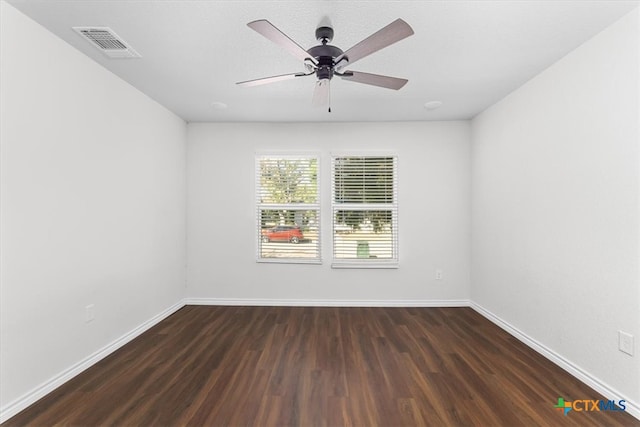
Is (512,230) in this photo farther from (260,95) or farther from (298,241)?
(260,95)

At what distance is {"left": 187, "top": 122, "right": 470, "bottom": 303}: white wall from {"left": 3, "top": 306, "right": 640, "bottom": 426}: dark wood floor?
777 mm

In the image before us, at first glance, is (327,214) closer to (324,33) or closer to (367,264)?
(367,264)

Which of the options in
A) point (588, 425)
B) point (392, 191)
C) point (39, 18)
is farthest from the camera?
point (392, 191)

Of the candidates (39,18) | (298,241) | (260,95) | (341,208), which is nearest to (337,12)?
(260,95)

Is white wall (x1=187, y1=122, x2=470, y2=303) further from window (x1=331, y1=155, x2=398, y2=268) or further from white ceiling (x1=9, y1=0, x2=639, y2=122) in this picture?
white ceiling (x1=9, y1=0, x2=639, y2=122)

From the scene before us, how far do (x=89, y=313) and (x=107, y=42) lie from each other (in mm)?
2120

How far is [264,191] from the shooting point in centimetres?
402

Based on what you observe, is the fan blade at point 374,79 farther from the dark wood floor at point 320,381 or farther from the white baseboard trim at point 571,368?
the white baseboard trim at point 571,368

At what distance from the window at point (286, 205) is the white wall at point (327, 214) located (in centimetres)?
13

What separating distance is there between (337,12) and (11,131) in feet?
7.09

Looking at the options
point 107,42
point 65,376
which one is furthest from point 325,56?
point 65,376

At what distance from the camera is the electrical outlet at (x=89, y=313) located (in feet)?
7.68

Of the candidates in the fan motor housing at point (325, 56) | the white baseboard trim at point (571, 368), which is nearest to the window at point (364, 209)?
the white baseboard trim at point (571, 368)

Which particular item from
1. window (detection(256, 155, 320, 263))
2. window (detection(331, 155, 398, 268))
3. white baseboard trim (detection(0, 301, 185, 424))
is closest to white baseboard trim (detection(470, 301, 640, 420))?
window (detection(331, 155, 398, 268))
